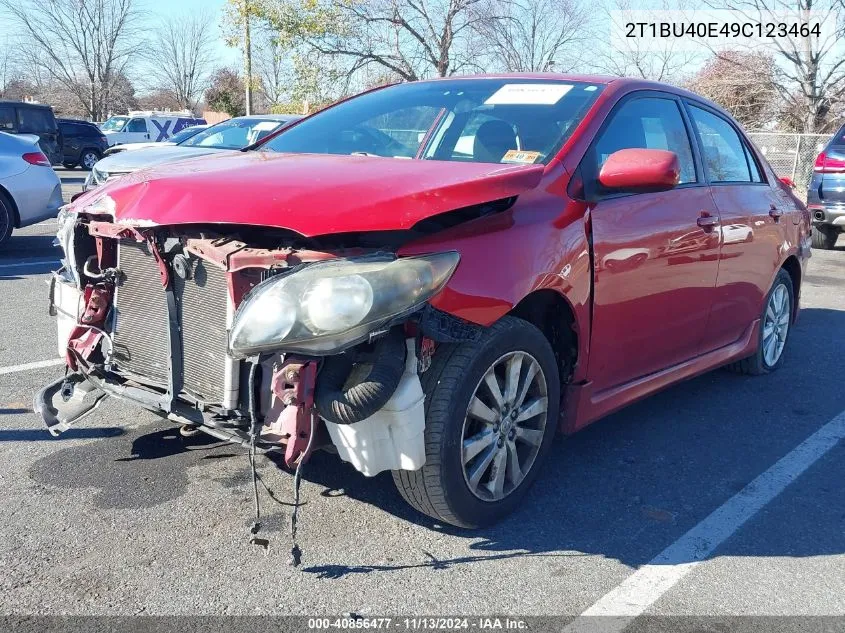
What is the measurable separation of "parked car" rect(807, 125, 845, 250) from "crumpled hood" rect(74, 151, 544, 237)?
9076mm

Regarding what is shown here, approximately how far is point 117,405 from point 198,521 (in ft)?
4.80

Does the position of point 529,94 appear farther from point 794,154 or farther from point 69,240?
point 794,154

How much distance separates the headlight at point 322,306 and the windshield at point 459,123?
1.19m

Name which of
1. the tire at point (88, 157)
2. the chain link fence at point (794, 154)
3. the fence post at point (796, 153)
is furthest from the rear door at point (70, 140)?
the fence post at point (796, 153)

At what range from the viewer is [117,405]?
4418 mm

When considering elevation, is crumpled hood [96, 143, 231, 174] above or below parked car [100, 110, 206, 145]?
below

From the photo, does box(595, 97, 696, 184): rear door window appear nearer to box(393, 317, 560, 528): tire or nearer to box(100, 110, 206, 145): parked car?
box(393, 317, 560, 528): tire

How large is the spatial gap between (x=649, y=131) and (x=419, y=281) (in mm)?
2007

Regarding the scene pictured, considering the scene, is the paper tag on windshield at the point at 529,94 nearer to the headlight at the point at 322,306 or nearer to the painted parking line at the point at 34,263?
the headlight at the point at 322,306

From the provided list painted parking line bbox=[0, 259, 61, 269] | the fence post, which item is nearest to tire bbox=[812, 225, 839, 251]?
the fence post

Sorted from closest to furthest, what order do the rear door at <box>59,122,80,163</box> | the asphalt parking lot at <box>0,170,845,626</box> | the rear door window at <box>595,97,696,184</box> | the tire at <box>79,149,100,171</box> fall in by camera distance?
the asphalt parking lot at <box>0,170,845,626</box>, the rear door window at <box>595,97,696,184</box>, the rear door at <box>59,122,80,163</box>, the tire at <box>79,149,100,171</box>

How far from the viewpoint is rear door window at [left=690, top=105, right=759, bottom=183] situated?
15.0 ft

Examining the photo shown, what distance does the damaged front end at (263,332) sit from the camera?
2.56m

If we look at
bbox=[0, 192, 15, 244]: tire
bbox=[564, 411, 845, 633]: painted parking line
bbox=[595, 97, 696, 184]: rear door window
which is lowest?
bbox=[564, 411, 845, 633]: painted parking line
